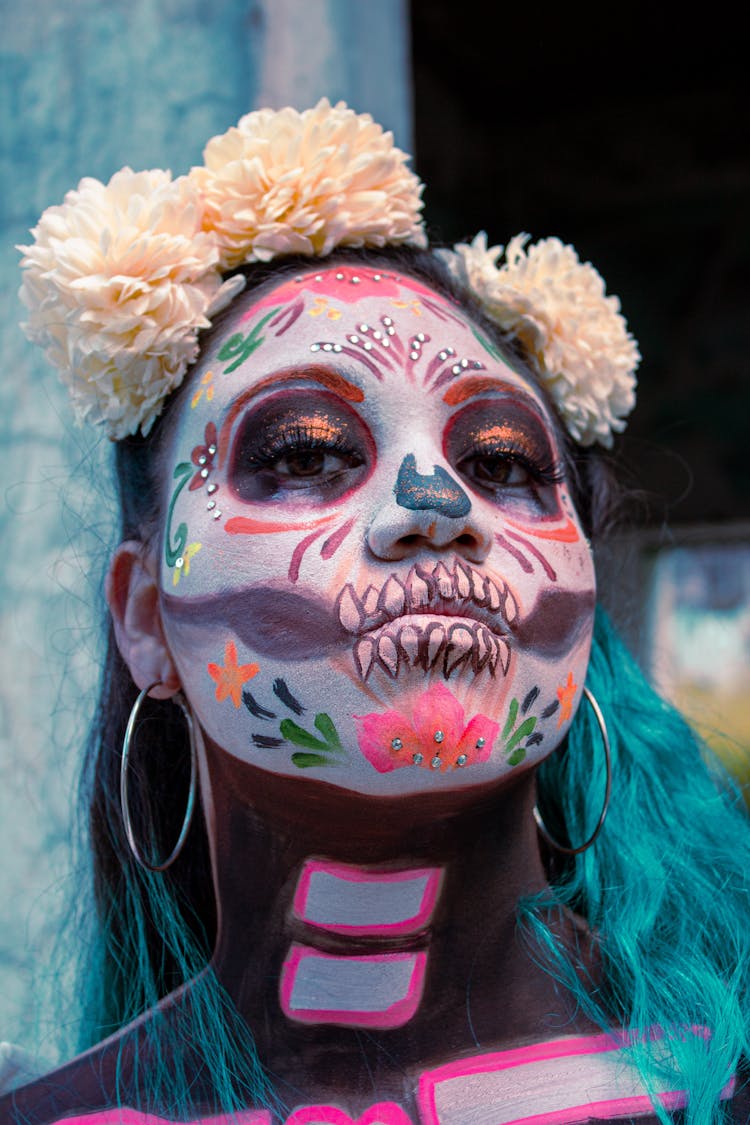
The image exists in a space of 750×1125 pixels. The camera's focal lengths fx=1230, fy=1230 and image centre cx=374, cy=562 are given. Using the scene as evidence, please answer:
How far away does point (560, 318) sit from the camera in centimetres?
204

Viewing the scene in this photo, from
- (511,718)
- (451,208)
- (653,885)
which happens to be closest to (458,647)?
(511,718)

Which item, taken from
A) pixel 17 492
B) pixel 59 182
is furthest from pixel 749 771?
pixel 59 182

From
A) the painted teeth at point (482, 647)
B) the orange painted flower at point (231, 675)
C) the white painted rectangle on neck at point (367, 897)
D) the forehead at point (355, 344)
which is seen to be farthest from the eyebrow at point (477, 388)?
the white painted rectangle on neck at point (367, 897)

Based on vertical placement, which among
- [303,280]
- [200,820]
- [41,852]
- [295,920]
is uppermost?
[303,280]

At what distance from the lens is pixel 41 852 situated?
9.20 feet

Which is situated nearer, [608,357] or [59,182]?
[608,357]

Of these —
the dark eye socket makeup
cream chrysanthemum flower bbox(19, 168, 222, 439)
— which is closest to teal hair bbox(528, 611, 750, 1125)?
the dark eye socket makeup

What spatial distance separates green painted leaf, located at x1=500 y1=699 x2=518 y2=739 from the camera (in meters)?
1.59

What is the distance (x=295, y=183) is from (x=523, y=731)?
91cm

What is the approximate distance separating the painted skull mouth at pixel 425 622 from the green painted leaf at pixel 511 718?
52mm

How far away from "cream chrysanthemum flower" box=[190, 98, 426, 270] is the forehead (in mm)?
72

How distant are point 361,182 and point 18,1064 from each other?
151 centimetres

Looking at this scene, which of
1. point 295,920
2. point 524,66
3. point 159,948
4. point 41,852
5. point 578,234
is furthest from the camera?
point 578,234

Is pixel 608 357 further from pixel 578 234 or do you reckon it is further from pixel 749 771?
pixel 578 234
